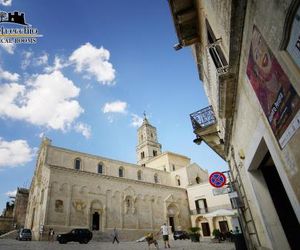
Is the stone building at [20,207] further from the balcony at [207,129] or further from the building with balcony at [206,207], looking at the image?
the balcony at [207,129]

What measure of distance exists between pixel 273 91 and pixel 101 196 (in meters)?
30.3

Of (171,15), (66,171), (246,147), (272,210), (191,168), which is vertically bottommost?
(272,210)

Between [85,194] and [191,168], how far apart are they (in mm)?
23049

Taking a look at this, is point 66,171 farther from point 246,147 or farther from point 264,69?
point 264,69

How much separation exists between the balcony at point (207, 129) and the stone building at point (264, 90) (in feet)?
9.81

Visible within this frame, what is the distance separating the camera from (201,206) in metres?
38.6

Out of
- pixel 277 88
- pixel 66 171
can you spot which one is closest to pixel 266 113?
pixel 277 88

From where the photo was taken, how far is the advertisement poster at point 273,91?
101 inches

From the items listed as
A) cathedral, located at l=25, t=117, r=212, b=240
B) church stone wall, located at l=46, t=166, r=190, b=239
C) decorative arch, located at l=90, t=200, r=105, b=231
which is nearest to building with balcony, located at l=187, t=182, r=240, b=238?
cathedral, located at l=25, t=117, r=212, b=240

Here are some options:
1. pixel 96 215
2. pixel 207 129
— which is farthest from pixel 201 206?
pixel 207 129

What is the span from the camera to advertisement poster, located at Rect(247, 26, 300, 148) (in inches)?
101

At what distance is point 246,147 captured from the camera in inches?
221

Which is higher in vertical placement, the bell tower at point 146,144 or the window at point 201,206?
the bell tower at point 146,144

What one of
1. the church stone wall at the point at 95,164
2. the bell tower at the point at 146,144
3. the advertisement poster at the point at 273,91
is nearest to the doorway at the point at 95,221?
the church stone wall at the point at 95,164
